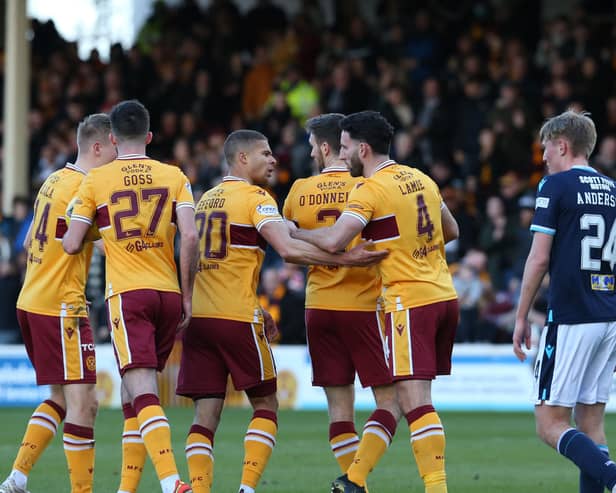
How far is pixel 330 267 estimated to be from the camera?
29.2 ft

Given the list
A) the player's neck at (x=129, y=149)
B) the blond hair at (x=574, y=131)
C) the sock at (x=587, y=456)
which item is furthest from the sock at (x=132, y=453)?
the blond hair at (x=574, y=131)

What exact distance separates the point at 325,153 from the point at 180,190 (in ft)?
4.17

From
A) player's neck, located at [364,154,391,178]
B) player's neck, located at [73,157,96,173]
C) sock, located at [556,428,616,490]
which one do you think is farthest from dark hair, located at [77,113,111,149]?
sock, located at [556,428,616,490]

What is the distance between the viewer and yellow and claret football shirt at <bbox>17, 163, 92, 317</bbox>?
28.9ft

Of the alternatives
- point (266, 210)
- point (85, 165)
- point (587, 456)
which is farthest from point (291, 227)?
point (587, 456)

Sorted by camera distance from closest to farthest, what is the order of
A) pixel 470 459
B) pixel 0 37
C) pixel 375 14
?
pixel 470 459 < pixel 375 14 < pixel 0 37

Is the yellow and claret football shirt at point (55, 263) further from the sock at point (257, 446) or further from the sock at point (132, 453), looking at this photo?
the sock at point (257, 446)

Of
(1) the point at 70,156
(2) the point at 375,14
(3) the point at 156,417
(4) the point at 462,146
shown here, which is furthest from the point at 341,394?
(2) the point at 375,14

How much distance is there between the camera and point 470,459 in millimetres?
11742

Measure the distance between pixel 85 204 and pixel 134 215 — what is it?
1.09 ft

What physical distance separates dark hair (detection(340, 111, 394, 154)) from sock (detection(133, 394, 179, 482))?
215cm

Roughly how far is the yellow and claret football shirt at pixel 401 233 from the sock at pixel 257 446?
3.89 feet

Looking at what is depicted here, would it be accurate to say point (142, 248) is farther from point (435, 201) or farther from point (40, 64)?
point (40, 64)

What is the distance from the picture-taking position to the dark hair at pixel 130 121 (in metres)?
8.30
